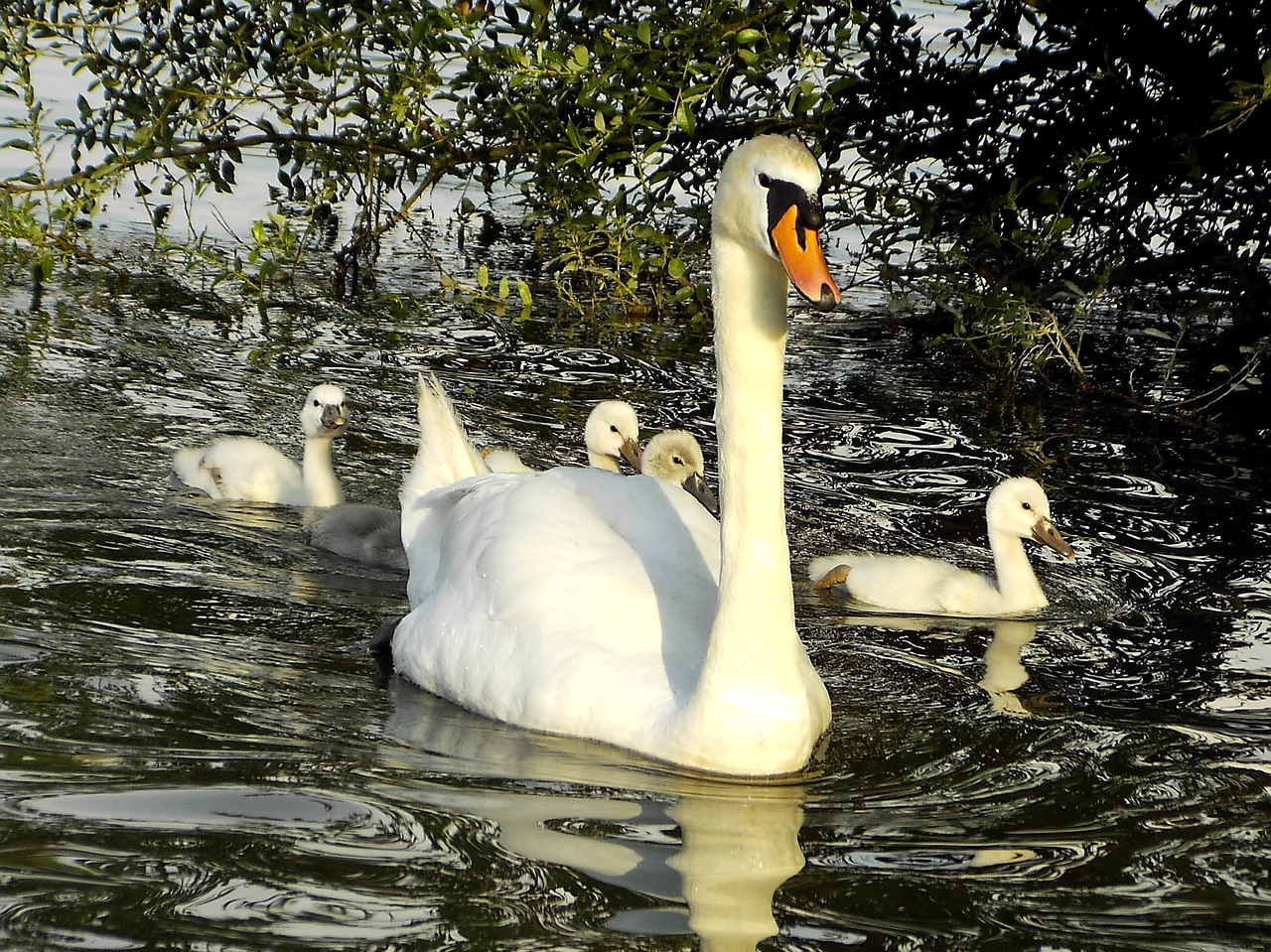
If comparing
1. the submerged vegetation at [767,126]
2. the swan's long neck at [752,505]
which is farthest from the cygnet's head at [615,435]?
the swan's long neck at [752,505]

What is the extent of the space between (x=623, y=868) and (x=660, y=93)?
4572 millimetres

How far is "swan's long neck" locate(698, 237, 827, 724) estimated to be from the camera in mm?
4711

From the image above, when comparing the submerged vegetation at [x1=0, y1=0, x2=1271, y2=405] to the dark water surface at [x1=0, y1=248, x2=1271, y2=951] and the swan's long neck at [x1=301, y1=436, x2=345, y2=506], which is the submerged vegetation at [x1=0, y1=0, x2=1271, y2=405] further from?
the swan's long neck at [x1=301, y1=436, x2=345, y2=506]

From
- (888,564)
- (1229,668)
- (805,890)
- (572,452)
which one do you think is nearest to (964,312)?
(572,452)

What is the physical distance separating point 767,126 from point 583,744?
4902mm

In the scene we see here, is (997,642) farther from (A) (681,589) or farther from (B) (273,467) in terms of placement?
(B) (273,467)

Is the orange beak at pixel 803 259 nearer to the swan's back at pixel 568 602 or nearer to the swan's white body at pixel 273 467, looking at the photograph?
the swan's back at pixel 568 602

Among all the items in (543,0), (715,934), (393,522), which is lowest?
(715,934)

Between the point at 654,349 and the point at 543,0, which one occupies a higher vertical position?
the point at 543,0

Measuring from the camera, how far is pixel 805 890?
12.5 ft

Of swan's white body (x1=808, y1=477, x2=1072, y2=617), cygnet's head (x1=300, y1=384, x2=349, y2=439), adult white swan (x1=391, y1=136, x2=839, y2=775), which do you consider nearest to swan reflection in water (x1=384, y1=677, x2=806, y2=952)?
adult white swan (x1=391, y1=136, x2=839, y2=775)

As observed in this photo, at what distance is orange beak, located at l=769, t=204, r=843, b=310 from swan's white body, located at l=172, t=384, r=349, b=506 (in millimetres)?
3884

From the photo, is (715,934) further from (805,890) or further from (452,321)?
(452,321)

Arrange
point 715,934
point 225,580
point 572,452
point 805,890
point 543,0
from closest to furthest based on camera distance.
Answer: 1. point 715,934
2. point 805,890
3. point 225,580
4. point 543,0
5. point 572,452
